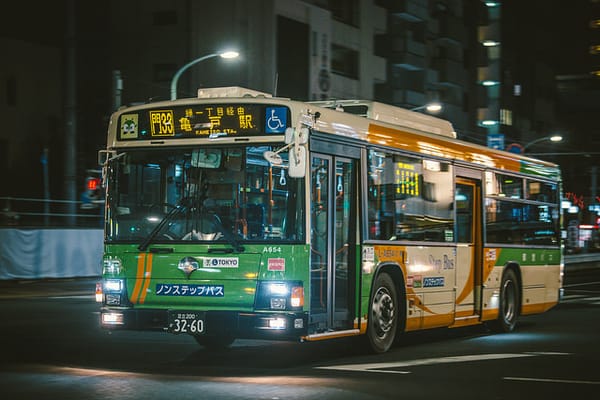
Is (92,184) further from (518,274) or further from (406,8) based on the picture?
(406,8)

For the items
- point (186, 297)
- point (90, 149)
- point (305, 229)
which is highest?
point (90, 149)

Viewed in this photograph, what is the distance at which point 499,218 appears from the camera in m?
17.4

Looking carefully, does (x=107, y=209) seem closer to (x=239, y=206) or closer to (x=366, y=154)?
(x=239, y=206)

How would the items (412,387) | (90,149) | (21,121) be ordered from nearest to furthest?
(412,387) → (90,149) → (21,121)

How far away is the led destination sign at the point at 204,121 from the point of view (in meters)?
11.9

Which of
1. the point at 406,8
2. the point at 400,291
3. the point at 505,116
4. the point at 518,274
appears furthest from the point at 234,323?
the point at 505,116

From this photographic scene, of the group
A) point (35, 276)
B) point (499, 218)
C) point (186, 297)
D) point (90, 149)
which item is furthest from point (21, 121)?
point (186, 297)

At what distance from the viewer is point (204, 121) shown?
40.1 feet

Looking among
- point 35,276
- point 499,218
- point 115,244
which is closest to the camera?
point 115,244

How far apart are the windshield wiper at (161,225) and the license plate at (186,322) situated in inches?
34.4

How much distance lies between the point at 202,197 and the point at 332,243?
167cm

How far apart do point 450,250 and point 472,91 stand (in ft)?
211

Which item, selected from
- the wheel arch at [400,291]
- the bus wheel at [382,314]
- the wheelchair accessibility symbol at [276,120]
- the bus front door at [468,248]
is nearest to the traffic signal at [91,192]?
the bus front door at [468,248]

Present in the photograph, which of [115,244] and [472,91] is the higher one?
[472,91]
